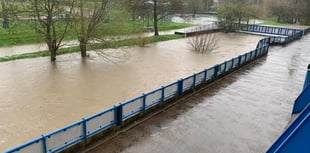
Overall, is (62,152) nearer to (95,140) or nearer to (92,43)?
(95,140)

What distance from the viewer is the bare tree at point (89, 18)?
71.3ft

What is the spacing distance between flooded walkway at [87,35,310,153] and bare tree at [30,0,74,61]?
13589 millimetres

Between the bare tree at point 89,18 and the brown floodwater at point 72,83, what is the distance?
210cm

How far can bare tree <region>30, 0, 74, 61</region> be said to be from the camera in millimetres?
20578

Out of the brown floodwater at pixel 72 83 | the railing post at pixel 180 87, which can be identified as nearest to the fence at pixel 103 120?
the railing post at pixel 180 87

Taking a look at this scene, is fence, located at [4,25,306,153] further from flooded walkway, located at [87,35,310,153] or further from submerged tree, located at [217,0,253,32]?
submerged tree, located at [217,0,253,32]

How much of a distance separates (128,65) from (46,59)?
7.24 meters

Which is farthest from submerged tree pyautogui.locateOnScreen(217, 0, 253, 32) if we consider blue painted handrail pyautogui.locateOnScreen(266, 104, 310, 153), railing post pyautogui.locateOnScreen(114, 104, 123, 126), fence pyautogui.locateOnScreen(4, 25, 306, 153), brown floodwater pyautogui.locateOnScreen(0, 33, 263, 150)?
blue painted handrail pyautogui.locateOnScreen(266, 104, 310, 153)

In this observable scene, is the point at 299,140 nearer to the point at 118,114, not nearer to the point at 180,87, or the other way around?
the point at 118,114

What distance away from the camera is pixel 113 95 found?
1509 cm

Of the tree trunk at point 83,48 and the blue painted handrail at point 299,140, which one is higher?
the tree trunk at point 83,48

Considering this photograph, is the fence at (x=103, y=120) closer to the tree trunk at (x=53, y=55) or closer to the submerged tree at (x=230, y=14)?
the tree trunk at (x=53, y=55)

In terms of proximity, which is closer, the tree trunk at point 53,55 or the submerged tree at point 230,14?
the tree trunk at point 53,55

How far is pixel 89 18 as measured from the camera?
22.0 meters
